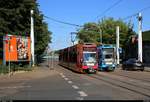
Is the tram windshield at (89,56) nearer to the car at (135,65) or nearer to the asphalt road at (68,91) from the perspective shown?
the car at (135,65)

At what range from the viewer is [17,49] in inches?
1709

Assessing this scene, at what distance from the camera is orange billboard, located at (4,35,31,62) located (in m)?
41.4

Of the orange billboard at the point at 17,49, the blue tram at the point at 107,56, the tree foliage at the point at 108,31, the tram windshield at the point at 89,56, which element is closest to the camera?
the orange billboard at the point at 17,49

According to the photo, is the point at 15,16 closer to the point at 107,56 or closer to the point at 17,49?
the point at 17,49

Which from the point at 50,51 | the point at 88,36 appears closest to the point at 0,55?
the point at 50,51

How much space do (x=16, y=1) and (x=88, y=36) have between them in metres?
66.1

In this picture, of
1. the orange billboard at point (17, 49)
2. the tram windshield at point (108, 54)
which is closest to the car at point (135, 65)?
the tram windshield at point (108, 54)

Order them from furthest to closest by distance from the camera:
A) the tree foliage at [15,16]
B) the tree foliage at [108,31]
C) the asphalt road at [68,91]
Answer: the tree foliage at [108,31] → the tree foliage at [15,16] → the asphalt road at [68,91]

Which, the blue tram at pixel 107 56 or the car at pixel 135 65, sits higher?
the blue tram at pixel 107 56

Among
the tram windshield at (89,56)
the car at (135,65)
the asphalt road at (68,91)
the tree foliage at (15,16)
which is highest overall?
the tree foliage at (15,16)

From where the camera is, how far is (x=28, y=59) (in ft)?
151

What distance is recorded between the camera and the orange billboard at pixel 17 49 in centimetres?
4144

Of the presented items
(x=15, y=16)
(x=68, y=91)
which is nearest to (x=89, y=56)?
(x=15, y=16)

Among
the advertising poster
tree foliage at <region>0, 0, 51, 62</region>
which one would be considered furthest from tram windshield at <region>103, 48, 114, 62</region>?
→ tree foliage at <region>0, 0, 51, 62</region>
